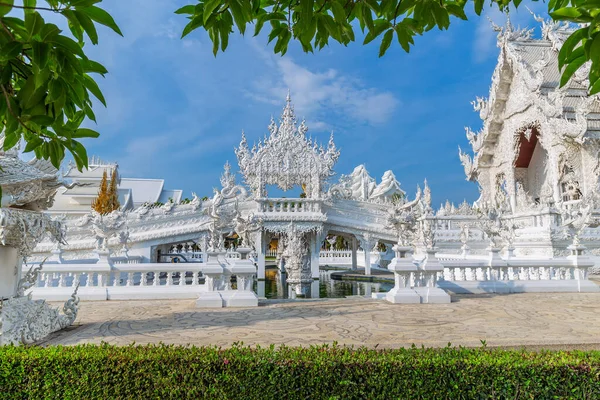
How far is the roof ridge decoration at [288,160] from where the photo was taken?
55.6 ft

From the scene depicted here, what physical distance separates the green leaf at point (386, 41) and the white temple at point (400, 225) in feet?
19.6

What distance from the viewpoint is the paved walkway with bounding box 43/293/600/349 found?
4.73 meters

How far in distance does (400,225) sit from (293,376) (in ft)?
22.9

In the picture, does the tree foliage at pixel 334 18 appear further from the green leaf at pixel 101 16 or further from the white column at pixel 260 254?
the white column at pixel 260 254

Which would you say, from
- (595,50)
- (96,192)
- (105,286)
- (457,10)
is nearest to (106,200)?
(96,192)

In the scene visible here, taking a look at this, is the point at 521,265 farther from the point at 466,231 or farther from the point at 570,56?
the point at 570,56

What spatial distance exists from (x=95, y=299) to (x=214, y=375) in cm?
635

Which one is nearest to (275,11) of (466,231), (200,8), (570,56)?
(200,8)

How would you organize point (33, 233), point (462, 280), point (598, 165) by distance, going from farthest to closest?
point (598, 165) → point (462, 280) → point (33, 233)

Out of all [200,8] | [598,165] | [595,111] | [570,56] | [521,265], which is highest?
[595,111]

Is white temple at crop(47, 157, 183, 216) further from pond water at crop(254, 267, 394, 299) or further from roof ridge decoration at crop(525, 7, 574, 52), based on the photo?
roof ridge decoration at crop(525, 7, 574, 52)

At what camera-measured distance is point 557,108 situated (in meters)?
18.2

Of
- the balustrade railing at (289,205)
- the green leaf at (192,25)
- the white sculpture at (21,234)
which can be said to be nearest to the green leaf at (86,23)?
the green leaf at (192,25)

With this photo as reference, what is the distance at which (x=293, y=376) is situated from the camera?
8.98 ft
